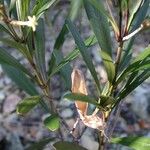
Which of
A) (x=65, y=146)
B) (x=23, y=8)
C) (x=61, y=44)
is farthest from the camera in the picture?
(x=61, y=44)

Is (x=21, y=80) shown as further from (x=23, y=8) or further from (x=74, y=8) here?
(x=23, y=8)

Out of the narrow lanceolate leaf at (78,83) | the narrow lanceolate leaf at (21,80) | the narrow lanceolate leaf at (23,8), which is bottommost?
the narrow lanceolate leaf at (21,80)

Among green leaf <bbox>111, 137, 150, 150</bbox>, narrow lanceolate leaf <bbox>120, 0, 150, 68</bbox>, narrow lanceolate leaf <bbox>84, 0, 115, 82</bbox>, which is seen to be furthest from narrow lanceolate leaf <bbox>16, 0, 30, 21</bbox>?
green leaf <bbox>111, 137, 150, 150</bbox>

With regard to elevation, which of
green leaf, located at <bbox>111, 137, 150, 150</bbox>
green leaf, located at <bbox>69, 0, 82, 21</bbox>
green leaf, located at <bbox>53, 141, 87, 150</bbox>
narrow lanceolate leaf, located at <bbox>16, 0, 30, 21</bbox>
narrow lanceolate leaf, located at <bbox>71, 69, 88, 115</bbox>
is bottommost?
green leaf, located at <bbox>111, 137, 150, 150</bbox>

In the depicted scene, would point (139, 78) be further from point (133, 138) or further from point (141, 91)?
point (141, 91)

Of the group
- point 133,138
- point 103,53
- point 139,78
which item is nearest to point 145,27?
point 103,53

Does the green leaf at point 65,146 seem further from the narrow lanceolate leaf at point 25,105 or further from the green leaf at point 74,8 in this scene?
the green leaf at point 74,8

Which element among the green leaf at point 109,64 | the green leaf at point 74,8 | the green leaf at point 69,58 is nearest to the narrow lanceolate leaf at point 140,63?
the green leaf at point 109,64

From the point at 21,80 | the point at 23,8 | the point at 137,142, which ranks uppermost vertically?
the point at 23,8

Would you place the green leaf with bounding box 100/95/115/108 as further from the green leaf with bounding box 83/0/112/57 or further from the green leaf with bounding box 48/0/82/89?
the green leaf with bounding box 48/0/82/89

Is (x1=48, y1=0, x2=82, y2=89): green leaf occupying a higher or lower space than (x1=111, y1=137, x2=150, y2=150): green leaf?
higher

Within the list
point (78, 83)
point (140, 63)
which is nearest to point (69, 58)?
point (78, 83)
